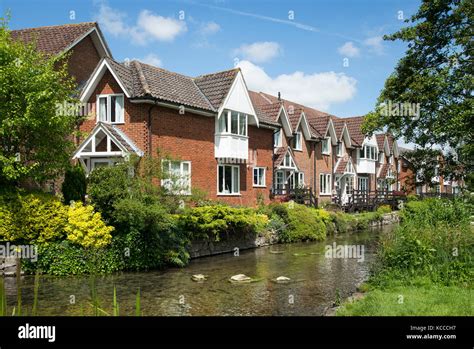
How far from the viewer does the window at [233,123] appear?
2616 cm

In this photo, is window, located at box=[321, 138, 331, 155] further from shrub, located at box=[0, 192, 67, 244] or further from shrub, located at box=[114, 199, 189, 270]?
shrub, located at box=[0, 192, 67, 244]

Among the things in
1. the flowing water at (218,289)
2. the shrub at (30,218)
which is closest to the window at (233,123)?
the flowing water at (218,289)

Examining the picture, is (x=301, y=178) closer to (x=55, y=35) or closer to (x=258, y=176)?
(x=258, y=176)

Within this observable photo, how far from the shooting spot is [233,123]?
26.9 meters

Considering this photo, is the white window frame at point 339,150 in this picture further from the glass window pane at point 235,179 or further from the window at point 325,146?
the glass window pane at point 235,179

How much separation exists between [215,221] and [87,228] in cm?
514

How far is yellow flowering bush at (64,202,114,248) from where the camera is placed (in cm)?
1423

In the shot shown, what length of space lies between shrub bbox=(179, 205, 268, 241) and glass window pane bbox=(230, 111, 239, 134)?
781cm

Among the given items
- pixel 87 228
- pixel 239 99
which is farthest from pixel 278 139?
pixel 87 228

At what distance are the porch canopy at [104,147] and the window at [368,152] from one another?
3189 centimetres

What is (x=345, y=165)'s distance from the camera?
4244 cm
